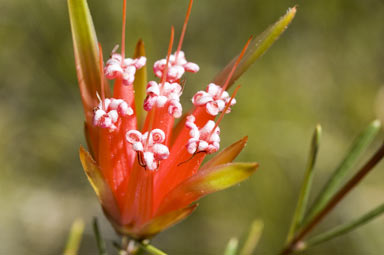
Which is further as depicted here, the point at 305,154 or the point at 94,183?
the point at 305,154

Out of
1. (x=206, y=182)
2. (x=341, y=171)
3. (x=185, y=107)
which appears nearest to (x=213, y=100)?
(x=206, y=182)

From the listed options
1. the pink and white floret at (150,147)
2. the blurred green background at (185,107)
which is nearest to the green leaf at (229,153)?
the pink and white floret at (150,147)

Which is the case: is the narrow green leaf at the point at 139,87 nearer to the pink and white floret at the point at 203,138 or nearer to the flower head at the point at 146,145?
the flower head at the point at 146,145

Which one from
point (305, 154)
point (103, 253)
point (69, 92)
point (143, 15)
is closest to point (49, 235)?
point (69, 92)

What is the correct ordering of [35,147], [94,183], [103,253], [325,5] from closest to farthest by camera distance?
[94,183] → [103,253] → [35,147] → [325,5]

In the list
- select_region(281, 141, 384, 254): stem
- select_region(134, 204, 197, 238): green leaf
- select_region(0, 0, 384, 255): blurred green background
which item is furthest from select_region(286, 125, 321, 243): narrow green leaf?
select_region(0, 0, 384, 255): blurred green background

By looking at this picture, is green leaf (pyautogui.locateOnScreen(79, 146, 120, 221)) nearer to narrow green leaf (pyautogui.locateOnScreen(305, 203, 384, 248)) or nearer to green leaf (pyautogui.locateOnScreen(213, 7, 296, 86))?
green leaf (pyautogui.locateOnScreen(213, 7, 296, 86))

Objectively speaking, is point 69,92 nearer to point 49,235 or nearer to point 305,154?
point 49,235

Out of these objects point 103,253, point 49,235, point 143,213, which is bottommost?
point 49,235
